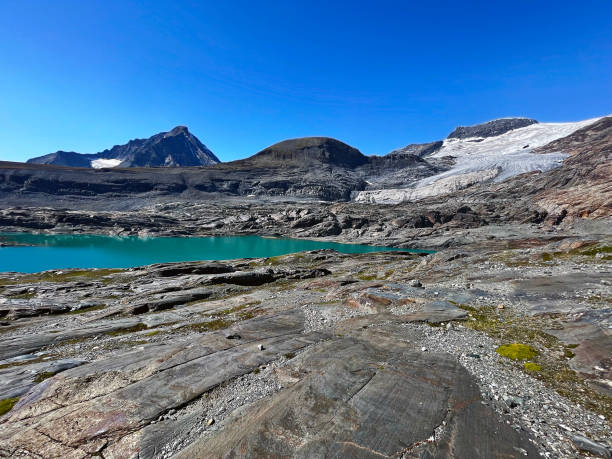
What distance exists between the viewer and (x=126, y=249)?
12725 cm

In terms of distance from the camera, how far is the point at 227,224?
18638cm

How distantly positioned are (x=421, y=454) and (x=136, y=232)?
7388 inches

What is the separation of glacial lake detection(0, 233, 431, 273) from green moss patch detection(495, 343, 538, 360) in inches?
4132

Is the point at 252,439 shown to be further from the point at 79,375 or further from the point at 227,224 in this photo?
the point at 227,224

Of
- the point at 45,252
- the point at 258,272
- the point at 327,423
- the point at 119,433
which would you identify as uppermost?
the point at 327,423

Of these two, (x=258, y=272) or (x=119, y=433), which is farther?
(x=258, y=272)

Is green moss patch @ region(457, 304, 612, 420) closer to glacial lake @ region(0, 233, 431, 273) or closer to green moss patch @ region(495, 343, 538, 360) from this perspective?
green moss patch @ region(495, 343, 538, 360)

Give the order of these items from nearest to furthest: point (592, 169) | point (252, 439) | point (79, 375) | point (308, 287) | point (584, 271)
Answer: point (252, 439) → point (79, 375) → point (584, 271) → point (308, 287) → point (592, 169)

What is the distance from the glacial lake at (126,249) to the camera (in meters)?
98.3

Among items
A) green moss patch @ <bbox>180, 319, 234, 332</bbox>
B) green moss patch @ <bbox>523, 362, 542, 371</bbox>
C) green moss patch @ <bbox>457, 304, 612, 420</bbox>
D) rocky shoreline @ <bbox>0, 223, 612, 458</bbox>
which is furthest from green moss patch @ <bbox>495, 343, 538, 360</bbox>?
green moss patch @ <bbox>180, 319, 234, 332</bbox>

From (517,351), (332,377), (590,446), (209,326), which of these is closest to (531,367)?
(517,351)

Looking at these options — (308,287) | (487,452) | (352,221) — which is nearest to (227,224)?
(352,221)

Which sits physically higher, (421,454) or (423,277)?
(421,454)

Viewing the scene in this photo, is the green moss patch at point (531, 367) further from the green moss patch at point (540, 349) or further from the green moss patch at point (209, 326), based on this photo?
the green moss patch at point (209, 326)
